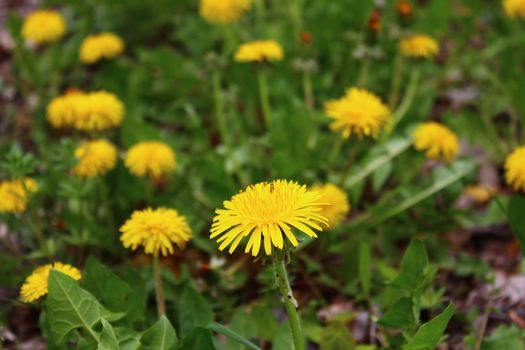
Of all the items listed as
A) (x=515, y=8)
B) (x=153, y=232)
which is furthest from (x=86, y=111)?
(x=515, y=8)

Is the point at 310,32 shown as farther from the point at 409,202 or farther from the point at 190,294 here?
the point at 190,294

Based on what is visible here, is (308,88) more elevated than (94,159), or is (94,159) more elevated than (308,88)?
(308,88)

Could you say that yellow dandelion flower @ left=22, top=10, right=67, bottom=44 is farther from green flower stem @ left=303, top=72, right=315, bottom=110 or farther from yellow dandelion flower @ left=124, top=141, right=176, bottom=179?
green flower stem @ left=303, top=72, right=315, bottom=110

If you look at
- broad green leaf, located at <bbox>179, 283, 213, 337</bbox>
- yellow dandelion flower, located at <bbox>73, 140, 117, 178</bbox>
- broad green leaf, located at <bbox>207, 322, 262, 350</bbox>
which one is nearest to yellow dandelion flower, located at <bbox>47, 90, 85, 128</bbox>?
yellow dandelion flower, located at <bbox>73, 140, 117, 178</bbox>

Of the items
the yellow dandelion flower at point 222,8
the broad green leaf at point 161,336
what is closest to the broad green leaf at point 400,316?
the broad green leaf at point 161,336

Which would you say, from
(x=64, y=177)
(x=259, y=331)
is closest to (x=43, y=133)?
(x=64, y=177)

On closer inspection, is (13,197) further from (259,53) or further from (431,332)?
(431,332)

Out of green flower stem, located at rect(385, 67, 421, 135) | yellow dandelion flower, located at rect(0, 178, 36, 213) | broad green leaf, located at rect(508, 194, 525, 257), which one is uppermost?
green flower stem, located at rect(385, 67, 421, 135)
